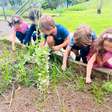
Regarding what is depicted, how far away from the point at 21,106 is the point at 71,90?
0.54m

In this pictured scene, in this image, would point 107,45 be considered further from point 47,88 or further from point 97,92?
point 47,88

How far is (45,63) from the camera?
3873 millimetres

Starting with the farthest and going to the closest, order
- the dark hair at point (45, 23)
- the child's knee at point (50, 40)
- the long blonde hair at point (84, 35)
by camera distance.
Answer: the child's knee at point (50, 40), the dark hair at point (45, 23), the long blonde hair at point (84, 35)

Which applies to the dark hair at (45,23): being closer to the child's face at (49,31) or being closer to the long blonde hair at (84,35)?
the child's face at (49,31)

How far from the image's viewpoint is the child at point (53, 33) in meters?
4.65

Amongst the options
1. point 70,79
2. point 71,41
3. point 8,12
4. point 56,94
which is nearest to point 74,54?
point 71,41

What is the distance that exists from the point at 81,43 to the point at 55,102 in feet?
3.23

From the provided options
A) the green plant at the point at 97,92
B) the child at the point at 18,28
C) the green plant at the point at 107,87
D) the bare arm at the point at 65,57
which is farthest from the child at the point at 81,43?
the child at the point at 18,28

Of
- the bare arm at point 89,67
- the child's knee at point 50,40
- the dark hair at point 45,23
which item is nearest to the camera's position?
the bare arm at point 89,67

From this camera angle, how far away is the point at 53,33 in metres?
4.94

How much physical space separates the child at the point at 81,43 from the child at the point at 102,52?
0.40 ft

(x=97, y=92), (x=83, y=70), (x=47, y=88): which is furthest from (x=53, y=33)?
(x=97, y=92)

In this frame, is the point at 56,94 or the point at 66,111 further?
the point at 56,94

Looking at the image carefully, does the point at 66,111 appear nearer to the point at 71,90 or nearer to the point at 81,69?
the point at 71,90
